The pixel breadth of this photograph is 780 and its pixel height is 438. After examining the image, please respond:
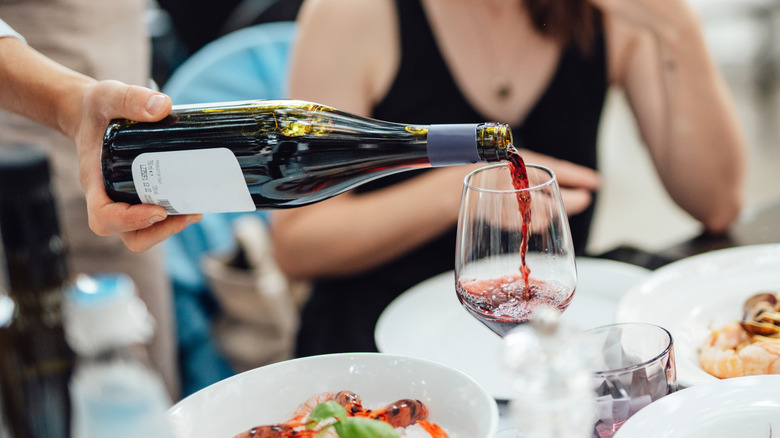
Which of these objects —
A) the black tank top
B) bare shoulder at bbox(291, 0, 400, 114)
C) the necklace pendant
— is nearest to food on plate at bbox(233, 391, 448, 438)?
the black tank top

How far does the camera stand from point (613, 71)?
59.1 inches

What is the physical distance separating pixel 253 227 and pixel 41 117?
880 millimetres

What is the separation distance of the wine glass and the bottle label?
8.5 inches

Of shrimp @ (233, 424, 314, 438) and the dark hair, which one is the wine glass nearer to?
shrimp @ (233, 424, 314, 438)

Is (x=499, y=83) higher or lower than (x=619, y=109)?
higher

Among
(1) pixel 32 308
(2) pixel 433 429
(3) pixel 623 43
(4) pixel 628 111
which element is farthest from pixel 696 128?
(4) pixel 628 111

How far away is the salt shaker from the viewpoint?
34 cm

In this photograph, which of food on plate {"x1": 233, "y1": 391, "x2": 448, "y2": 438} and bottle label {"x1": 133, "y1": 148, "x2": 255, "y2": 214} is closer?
food on plate {"x1": 233, "y1": 391, "x2": 448, "y2": 438}

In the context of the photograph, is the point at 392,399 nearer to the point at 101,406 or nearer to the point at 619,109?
the point at 101,406

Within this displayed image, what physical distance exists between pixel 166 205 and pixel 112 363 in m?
0.35

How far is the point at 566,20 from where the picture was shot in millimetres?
1404

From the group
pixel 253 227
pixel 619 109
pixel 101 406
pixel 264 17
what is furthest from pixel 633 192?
pixel 101 406

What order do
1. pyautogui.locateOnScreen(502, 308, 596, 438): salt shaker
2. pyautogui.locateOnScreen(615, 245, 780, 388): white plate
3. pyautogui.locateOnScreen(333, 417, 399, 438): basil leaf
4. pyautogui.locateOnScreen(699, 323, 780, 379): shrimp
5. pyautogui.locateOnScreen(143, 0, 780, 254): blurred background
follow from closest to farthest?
pyautogui.locateOnScreen(502, 308, 596, 438): salt shaker < pyautogui.locateOnScreen(333, 417, 399, 438): basil leaf < pyautogui.locateOnScreen(699, 323, 780, 379): shrimp < pyautogui.locateOnScreen(615, 245, 780, 388): white plate < pyautogui.locateOnScreen(143, 0, 780, 254): blurred background

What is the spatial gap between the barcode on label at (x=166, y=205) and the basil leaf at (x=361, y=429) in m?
0.31
